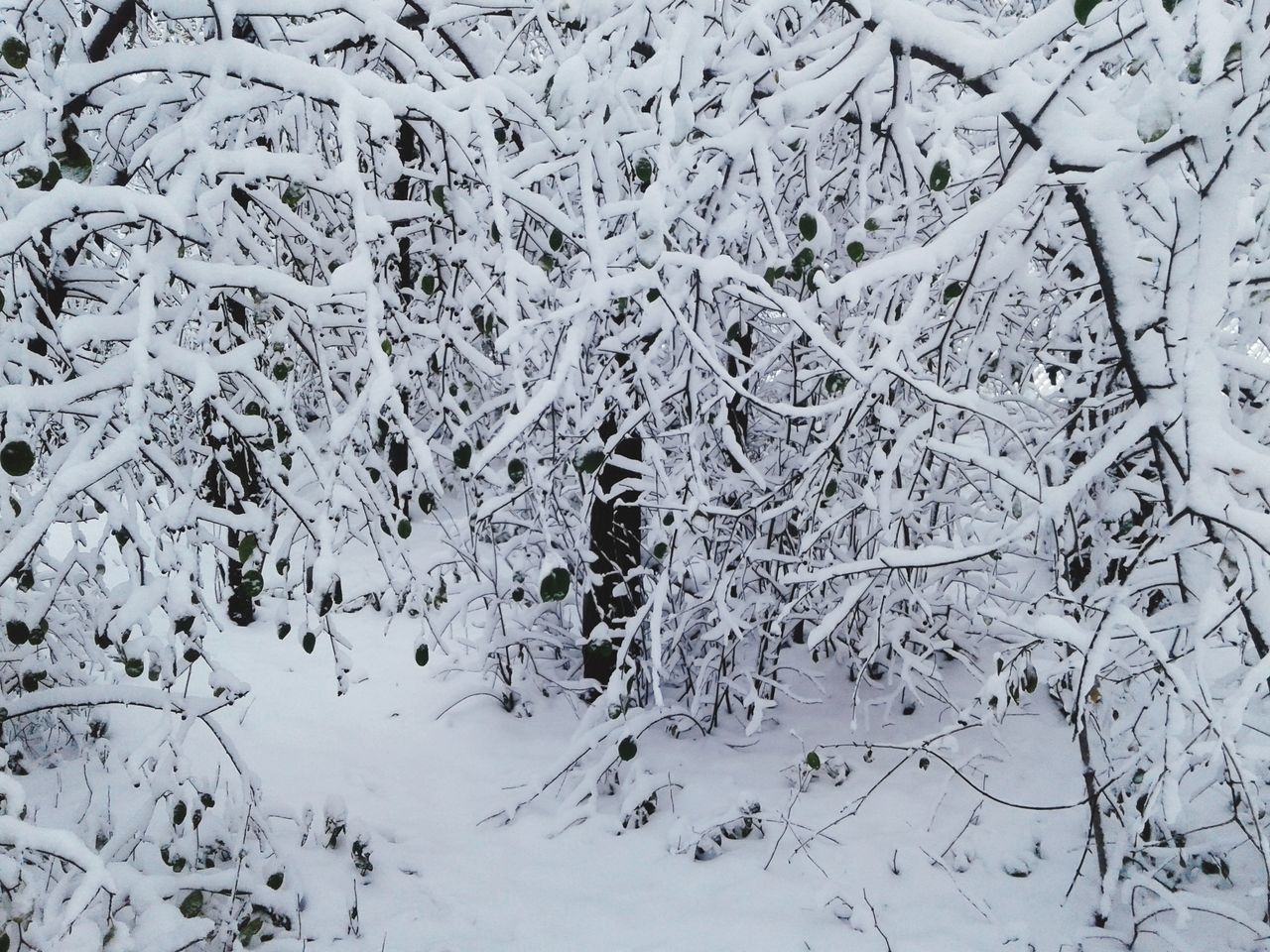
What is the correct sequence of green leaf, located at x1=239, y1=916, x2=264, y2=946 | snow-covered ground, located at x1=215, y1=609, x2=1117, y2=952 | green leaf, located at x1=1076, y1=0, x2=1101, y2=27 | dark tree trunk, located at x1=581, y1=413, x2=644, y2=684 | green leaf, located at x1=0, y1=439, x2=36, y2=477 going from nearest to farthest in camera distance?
green leaf, located at x1=1076, y1=0, x2=1101, y2=27, green leaf, located at x1=0, y1=439, x2=36, y2=477, green leaf, located at x1=239, y1=916, x2=264, y2=946, snow-covered ground, located at x1=215, y1=609, x2=1117, y2=952, dark tree trunk, located at x1=581, y1=413, x2=644, y2=684

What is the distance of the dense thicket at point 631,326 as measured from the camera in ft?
5.97

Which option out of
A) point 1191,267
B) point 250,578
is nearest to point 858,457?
point 1191,267

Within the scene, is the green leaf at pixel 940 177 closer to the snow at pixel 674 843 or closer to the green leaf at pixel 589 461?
the green leaf at pixel 589 461

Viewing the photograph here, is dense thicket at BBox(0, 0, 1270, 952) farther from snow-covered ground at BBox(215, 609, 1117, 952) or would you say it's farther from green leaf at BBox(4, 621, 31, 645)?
snow-covered ground at BBox(215, 609, 1117, 952)

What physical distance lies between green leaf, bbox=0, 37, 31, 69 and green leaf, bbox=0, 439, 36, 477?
726 millimetres

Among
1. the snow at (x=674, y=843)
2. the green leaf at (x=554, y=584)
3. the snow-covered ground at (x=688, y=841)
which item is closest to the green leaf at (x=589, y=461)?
the green leaf at (x=554, y=584)

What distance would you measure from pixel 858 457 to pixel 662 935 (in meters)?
2.21

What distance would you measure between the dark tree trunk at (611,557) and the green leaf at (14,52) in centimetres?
269

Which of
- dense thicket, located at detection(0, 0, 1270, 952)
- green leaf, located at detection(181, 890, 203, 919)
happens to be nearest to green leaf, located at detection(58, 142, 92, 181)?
dense thicket, located at detection(0, 0, 1270, 952)

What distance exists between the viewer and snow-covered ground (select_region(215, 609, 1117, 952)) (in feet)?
10.8

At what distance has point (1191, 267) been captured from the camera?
1731 mm

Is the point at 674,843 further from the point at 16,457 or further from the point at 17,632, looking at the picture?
the point at 16,457

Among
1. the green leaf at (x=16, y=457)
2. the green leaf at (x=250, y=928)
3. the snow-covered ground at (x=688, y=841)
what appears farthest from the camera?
the snow-covered ground at (x=688, y=841)

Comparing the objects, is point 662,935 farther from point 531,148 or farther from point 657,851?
point 531,148
